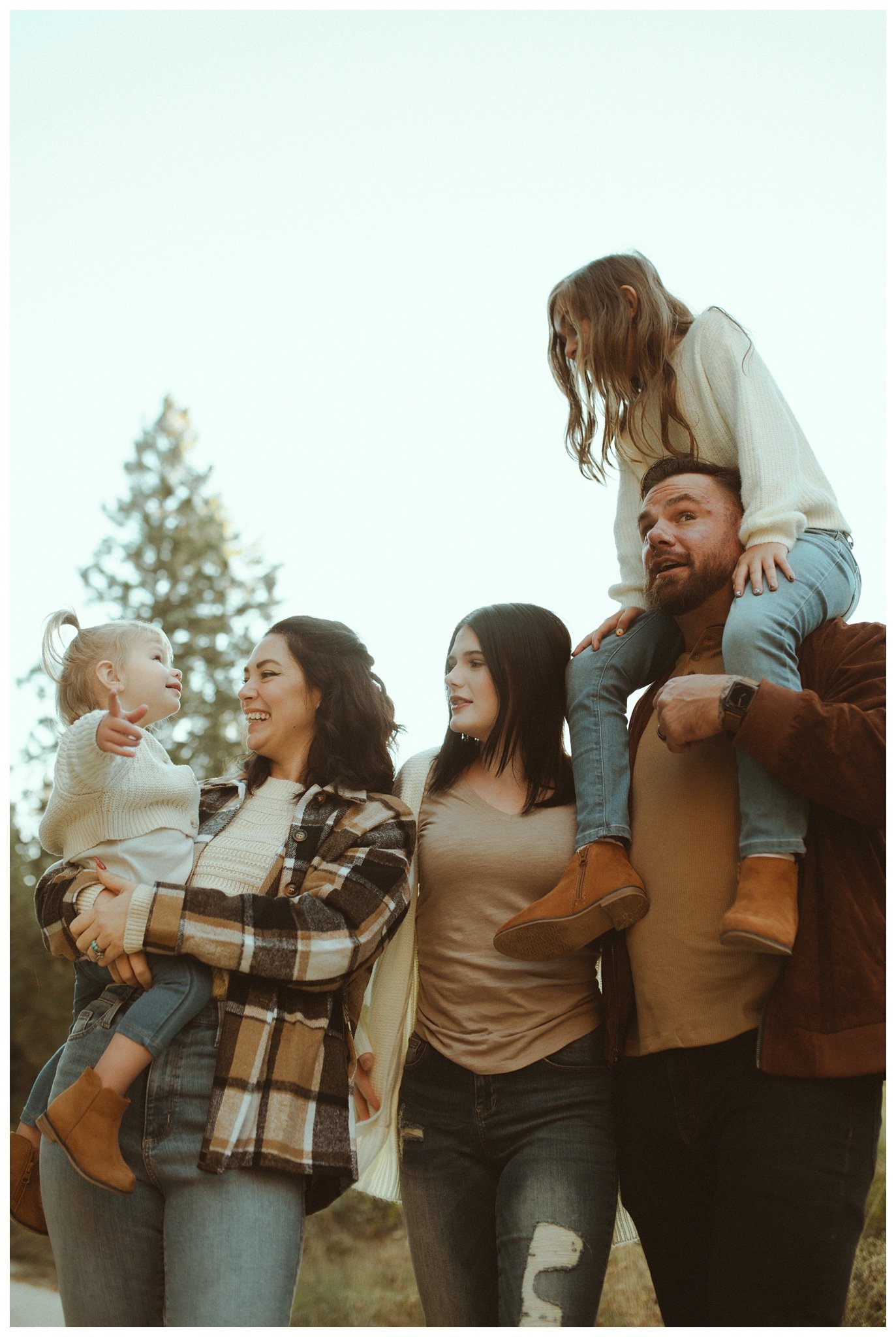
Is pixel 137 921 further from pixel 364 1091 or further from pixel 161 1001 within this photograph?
pixel 364 1091

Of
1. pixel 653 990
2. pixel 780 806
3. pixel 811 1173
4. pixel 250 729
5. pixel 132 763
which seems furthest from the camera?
pixel 250 729

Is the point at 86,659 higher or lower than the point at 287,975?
higher

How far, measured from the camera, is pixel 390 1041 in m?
2.65

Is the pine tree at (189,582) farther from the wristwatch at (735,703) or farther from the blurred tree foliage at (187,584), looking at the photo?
the wristwatch at (735,703)

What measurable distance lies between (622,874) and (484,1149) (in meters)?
0.71

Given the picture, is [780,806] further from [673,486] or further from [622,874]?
[673,486]

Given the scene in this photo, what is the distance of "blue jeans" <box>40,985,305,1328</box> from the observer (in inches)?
83.0

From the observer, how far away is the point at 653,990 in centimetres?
237

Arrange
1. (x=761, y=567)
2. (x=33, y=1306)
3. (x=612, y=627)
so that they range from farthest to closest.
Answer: (x=33, y=1306)
(x=612, y=627)
(x=761, y=567)

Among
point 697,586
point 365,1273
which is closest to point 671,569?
point 697,586

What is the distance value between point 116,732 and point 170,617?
34.1ft

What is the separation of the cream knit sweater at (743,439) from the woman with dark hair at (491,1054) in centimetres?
55

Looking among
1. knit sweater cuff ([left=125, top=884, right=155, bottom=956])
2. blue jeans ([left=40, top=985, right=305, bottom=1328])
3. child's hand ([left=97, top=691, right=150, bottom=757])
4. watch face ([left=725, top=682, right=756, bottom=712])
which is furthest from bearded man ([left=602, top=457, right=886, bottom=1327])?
child's hand ([left=97, top=691, right=150, bottom=757])

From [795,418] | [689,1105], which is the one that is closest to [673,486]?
[795,418]
